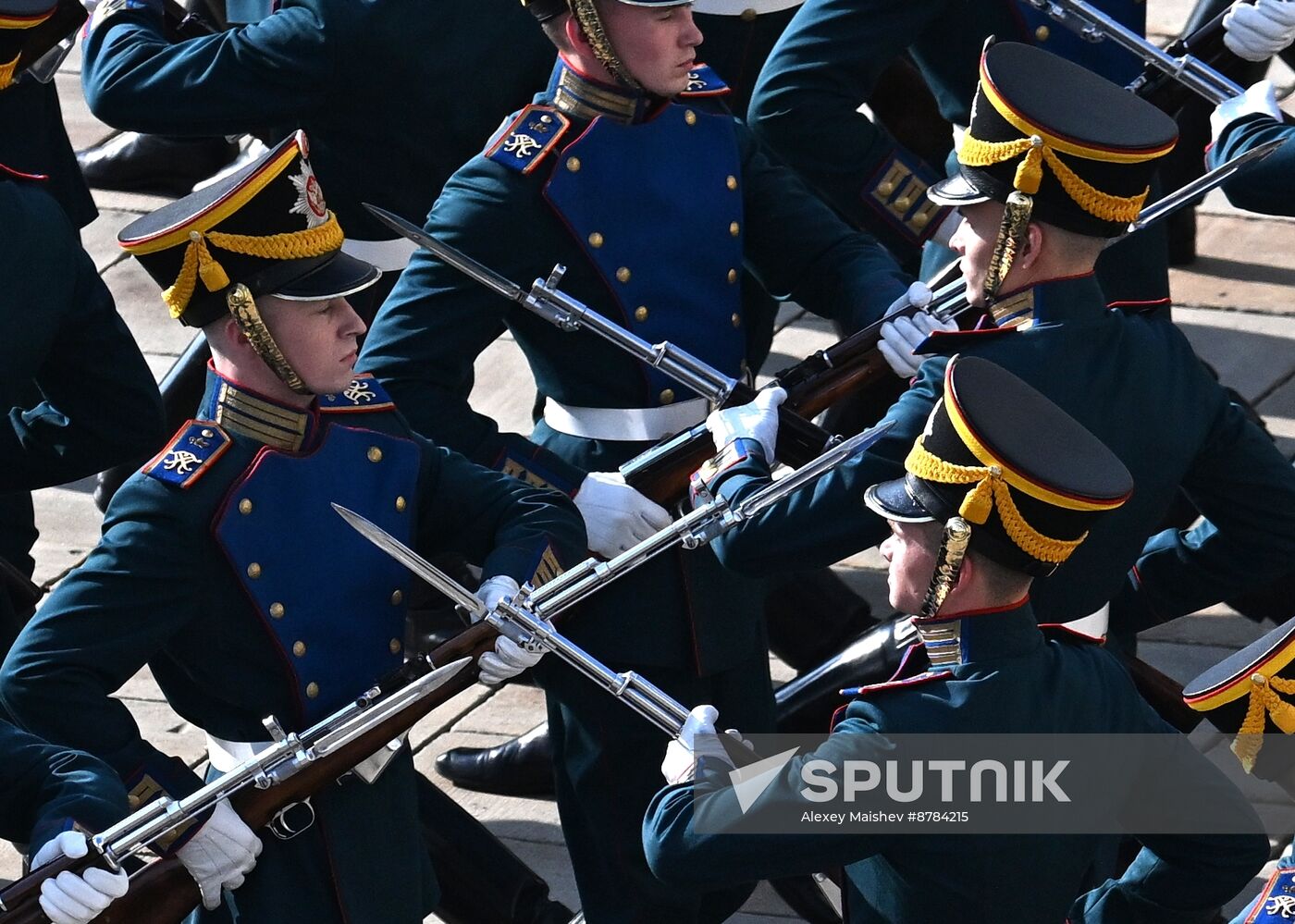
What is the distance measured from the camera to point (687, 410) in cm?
551

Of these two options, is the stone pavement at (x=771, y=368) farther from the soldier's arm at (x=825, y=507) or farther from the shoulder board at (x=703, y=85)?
the shoulder board at (x=703, y=85)

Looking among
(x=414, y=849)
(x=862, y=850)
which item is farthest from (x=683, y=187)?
(x=862, y=850)

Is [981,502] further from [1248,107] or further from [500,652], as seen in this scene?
[1248,107]

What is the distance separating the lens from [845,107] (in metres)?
6.17

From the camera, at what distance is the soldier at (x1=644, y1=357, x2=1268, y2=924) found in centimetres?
395

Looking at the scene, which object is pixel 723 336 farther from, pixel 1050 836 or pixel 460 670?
pixel 1050 836

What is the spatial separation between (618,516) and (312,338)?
1.02 meters

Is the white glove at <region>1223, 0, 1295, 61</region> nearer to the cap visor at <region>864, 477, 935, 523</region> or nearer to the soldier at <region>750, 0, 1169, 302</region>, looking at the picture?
the soldier at <region>750, 0, 1169, 302</region>

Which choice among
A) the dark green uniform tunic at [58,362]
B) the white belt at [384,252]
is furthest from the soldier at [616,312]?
the white belt at [384,252]

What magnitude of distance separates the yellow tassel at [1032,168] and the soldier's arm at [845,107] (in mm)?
1632

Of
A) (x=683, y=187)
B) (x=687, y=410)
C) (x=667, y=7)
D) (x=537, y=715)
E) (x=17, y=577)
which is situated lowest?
(x=537, y=715)

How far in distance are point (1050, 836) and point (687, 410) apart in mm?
1741

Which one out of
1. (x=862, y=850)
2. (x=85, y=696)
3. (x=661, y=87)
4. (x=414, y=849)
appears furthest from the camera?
(x=661, y=87)

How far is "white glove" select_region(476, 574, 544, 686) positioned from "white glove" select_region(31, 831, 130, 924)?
824mm
